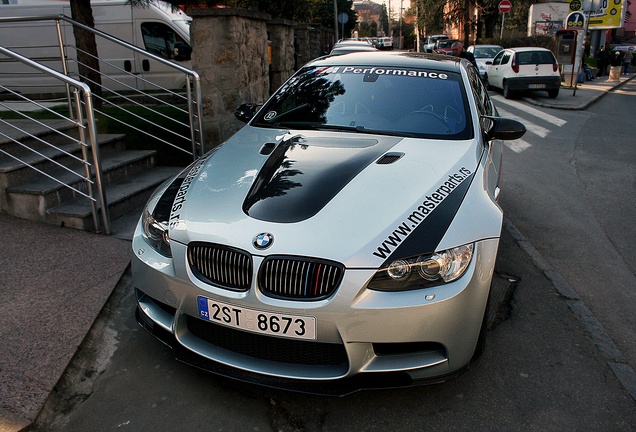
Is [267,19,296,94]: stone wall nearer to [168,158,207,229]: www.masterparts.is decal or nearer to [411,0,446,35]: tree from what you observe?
[168,158,207,229]: www.masterparts.is decal

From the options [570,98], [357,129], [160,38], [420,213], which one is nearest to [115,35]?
[160,38]

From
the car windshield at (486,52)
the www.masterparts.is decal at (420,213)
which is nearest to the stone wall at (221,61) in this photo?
the www.masterparts.is decal at (420,213)

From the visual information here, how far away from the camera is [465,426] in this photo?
96.0 inches

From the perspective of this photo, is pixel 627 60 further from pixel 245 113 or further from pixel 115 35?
pixel 245 113

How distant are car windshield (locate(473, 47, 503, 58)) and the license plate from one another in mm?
23015

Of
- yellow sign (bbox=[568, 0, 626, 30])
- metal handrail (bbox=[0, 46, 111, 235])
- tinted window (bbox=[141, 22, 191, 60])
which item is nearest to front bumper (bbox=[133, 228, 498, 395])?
metal handrail (bbox=[0, 46, 111, 235])

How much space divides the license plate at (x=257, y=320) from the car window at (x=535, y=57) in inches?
657

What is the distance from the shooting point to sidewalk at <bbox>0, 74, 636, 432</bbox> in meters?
2.60

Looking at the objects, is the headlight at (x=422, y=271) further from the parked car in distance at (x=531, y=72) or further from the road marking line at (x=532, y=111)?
the parked car in distance at (x=531, y=72)

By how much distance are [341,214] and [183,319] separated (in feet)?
3.15

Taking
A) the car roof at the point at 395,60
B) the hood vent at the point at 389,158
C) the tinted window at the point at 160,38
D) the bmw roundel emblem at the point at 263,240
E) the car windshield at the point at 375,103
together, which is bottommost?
the bmw roundel emblem at the point at 263,240

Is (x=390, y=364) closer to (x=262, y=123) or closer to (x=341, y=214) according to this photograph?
(x=341, y=214)

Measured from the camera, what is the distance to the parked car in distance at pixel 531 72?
16391 millimetres

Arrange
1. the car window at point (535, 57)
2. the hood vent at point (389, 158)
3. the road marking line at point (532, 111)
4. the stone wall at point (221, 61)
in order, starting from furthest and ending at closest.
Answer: the car window at point (535, 57), the road marking line at point (532, 111), the stone wall at point (221, 61), the hood vent at point (389, 158)
